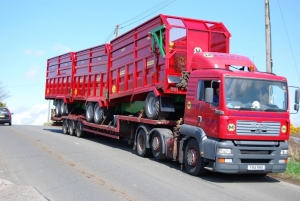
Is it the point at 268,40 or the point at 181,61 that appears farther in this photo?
the point at 268,40

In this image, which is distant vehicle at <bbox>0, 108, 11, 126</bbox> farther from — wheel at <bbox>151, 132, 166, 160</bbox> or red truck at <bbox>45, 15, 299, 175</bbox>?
wheel at <bbox>151, 132, 166, 160</bbox>

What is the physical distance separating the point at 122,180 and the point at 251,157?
2.94m

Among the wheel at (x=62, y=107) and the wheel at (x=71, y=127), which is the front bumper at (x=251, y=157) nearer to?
the wheel at (x=71, y=127)

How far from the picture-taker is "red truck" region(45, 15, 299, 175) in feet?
29.1

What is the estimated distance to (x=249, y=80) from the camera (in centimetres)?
911

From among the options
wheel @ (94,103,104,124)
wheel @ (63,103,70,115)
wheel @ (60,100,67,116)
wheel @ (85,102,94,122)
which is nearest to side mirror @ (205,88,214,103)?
wheel @ (94,103,104,124)

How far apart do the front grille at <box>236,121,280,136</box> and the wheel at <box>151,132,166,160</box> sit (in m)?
3.09

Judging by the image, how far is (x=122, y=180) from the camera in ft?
28.7

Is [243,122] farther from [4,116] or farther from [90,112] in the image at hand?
[4,116]

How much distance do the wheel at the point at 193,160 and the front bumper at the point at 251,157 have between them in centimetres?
61

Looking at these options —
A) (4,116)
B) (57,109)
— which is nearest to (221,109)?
(57,109)

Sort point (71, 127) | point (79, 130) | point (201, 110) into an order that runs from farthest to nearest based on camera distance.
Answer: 1. point (71, 127)
2. point (79, 130)
3. point (201, 110)

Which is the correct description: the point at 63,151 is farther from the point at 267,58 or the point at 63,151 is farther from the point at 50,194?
the point at 267,58

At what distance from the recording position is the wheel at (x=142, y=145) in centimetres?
1247
